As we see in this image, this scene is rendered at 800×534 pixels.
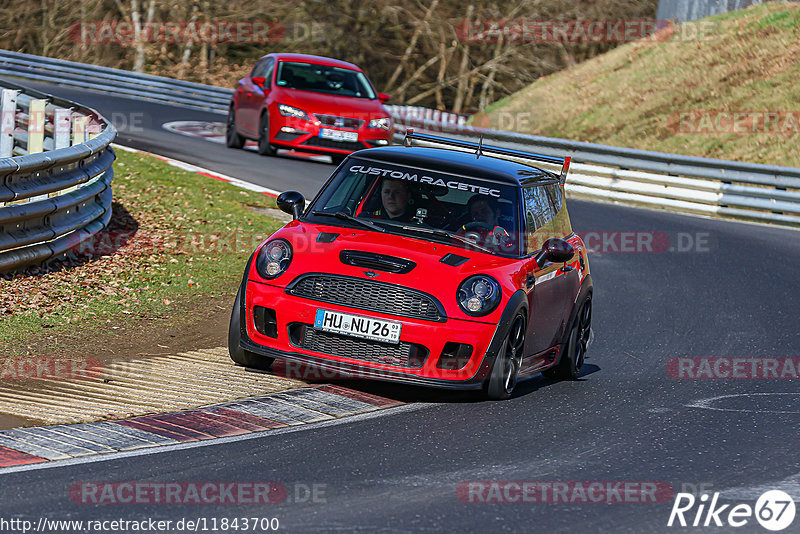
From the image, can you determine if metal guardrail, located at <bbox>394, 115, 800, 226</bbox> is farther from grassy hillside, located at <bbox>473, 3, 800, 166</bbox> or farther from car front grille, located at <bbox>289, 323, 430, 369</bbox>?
car front grille, located at <bbox>289, 323, 430, 369</bbox>

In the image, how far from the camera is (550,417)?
25.2 ft

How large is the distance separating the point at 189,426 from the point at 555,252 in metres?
Result: 2.96

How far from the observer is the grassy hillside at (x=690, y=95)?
92.3ft

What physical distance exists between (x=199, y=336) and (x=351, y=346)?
235 centimetres

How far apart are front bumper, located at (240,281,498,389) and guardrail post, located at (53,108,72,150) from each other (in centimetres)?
766

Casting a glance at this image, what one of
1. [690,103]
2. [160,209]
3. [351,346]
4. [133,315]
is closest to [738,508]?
[351,346]

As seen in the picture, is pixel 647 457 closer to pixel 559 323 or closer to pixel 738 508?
pixel 738 508

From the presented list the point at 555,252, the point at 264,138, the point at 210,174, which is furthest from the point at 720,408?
the point at 264,138

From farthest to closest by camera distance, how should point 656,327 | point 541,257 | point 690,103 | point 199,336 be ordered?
point 690,103 → point 656,327 → point 199,336 → point 541,257

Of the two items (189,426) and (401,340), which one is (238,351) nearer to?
(401,340)

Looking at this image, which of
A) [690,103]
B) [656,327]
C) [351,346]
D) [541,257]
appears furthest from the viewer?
[690,103]

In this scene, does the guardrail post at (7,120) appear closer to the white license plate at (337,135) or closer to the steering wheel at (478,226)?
the white license plate at (337,135)

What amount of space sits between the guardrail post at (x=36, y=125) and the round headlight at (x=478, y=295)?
341 inches

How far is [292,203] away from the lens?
8.65 meters
